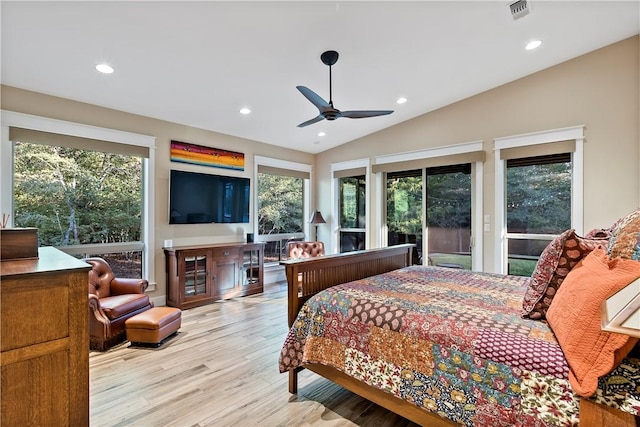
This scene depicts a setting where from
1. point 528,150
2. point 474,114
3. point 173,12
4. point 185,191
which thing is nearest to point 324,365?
point 173,12

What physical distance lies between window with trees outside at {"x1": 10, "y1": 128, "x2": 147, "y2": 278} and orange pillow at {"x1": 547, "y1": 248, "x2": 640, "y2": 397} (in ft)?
15.1

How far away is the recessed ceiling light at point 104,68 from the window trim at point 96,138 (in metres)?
0.99

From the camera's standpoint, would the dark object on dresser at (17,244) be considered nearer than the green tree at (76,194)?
Yes

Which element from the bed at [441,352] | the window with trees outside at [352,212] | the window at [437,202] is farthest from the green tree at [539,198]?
the window with trees outside at [352,212]

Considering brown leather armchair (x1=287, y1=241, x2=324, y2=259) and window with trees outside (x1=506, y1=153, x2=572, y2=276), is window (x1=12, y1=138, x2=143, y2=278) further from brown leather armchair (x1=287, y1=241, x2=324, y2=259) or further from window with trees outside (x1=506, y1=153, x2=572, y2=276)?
window with trees outside (x1=506, y1=153, x2=572, y2=276)

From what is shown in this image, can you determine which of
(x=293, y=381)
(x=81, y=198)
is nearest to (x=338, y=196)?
(x=81, y=198)

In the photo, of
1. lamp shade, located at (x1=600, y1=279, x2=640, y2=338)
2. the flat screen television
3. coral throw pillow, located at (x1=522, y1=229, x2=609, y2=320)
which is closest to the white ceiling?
the flat screen television

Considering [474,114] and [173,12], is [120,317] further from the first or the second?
[474,114]

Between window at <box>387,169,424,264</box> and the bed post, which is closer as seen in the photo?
the bed post

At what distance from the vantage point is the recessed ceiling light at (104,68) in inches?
120

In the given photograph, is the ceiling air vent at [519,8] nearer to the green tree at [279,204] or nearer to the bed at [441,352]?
the bed at [441,352]

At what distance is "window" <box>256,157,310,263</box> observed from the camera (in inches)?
230

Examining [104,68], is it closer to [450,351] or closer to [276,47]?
[276,47]

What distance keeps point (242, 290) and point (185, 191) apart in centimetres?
178
